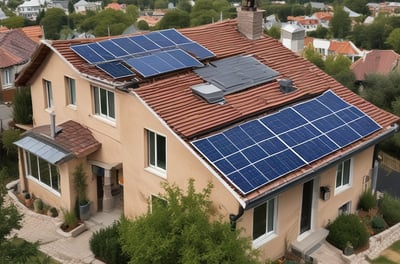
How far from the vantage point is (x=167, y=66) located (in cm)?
2205

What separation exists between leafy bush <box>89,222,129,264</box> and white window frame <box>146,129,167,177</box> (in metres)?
2.89

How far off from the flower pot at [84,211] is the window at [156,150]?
438 cm

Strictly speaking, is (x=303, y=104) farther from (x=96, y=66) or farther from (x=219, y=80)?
(x=96, y=66)

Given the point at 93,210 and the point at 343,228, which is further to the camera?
the point at 93,210

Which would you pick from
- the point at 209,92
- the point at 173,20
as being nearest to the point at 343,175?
the point at 209,92

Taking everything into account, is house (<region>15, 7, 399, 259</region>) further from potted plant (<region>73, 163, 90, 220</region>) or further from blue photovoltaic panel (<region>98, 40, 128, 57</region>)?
potted plant (<region>73, 163, 90, 220</region>)

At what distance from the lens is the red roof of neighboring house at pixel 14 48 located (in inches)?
1756

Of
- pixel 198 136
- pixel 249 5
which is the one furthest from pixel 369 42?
pixel 198 136

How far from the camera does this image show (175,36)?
2555 centimetres

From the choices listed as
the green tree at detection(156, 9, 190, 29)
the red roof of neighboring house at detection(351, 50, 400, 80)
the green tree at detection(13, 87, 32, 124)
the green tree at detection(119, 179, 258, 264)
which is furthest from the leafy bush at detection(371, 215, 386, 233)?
the green tree at detection(156, 9, 190, 29)

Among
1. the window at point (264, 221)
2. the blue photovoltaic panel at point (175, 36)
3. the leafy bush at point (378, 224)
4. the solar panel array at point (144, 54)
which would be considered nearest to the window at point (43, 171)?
the solar panel array at point (144, 54)

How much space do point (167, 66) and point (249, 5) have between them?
733cm

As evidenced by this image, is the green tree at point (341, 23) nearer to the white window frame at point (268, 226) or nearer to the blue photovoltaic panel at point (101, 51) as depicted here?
the blue photovoltaic panel at point (101, 51)

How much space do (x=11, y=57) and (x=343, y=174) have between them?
33249 millimetres
